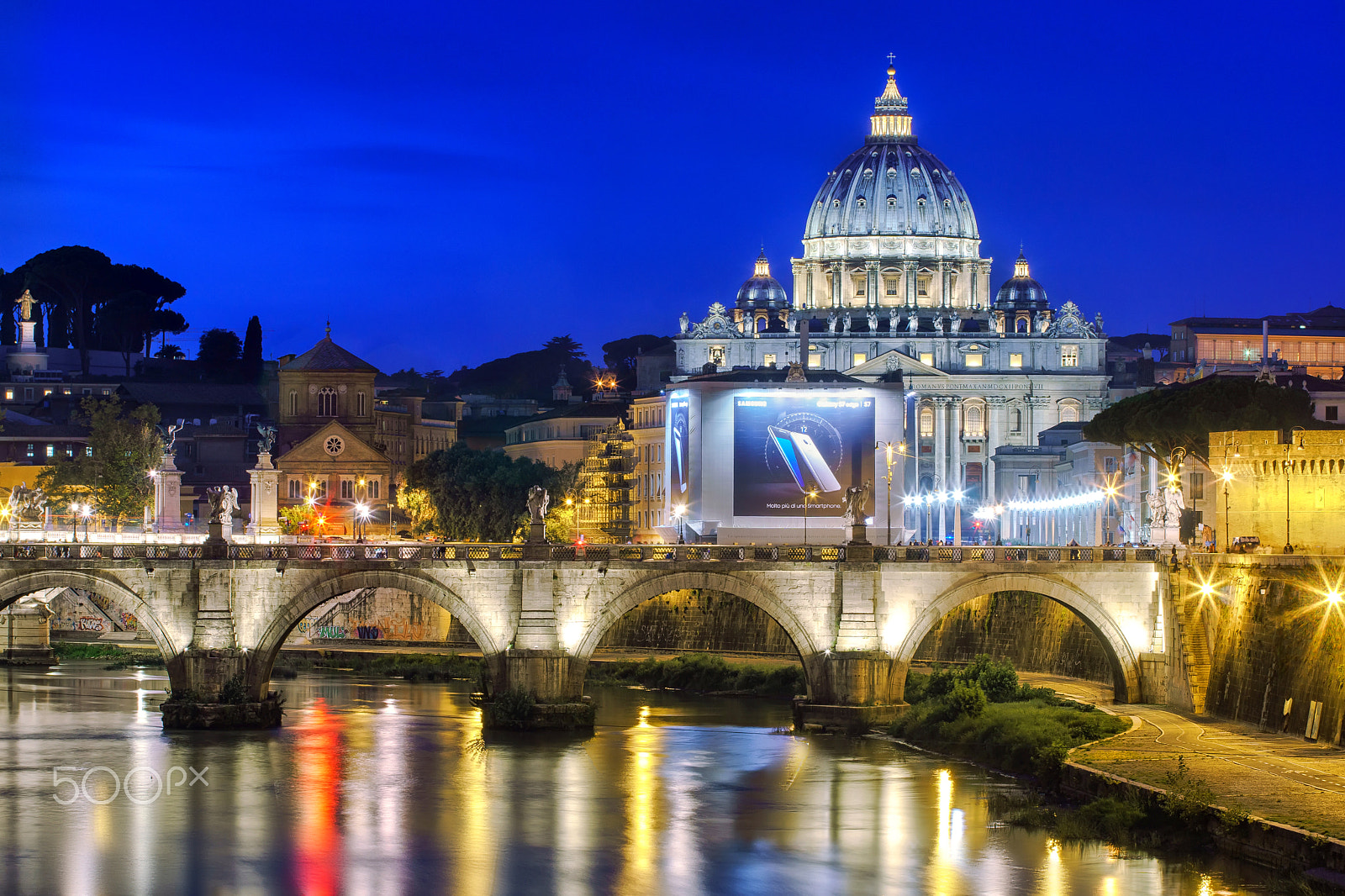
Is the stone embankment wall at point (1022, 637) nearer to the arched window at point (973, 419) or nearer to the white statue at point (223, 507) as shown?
the white statue at point (223, 507)

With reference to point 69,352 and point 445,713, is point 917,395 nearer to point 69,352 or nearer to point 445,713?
point 69,352

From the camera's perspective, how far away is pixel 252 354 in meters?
159

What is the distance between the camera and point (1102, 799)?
41875 millimetres

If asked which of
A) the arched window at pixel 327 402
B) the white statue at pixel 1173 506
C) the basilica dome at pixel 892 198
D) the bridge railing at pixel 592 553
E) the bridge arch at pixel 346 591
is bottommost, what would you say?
the bridge arch at pixel 346 591

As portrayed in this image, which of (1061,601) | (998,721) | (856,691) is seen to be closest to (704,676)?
(856,691)

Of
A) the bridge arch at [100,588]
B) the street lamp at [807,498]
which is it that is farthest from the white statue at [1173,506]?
the street lamp at [807,498]

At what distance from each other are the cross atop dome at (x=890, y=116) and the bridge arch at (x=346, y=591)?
13766 centimetres

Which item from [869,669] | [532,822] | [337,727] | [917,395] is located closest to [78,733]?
[337,727]

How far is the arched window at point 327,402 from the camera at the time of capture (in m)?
132

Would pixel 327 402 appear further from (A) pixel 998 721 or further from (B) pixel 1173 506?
(A) pixel 998 721

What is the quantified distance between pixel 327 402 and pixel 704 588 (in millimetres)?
79864

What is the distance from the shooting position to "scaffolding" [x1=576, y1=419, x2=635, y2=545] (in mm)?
121125

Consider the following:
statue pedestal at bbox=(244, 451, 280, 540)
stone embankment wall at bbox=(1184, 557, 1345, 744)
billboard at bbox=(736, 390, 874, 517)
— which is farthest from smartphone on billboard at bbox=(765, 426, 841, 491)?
stone embankment wall at bbox=(1184, 557, 1345, 744)

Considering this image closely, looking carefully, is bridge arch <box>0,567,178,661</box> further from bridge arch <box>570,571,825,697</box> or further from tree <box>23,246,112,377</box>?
tree <box>23,246,112,377</box>
